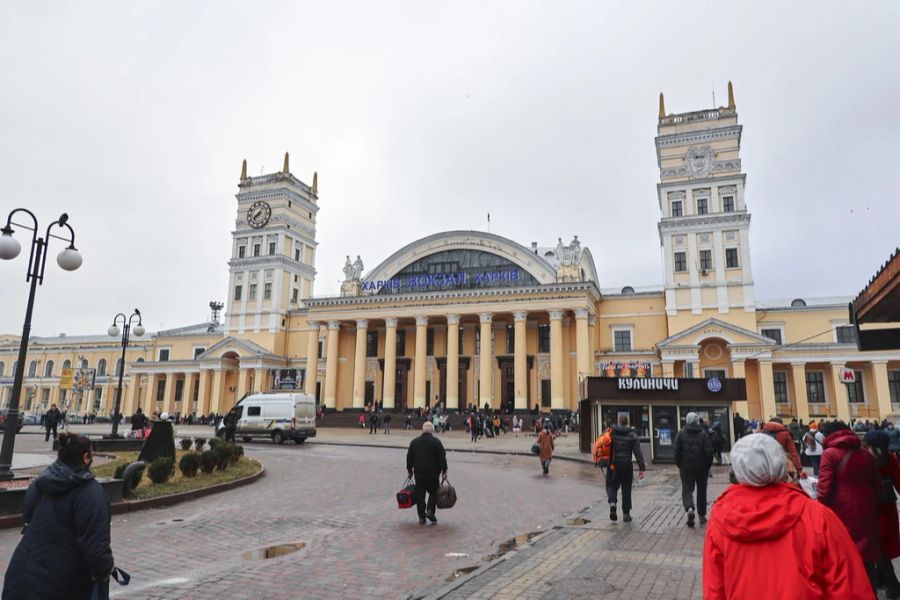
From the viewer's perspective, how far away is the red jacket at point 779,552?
2.71 m

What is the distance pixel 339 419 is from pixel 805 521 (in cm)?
5148

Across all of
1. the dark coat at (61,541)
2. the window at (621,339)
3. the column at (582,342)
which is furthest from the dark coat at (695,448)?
the window at (621,339)

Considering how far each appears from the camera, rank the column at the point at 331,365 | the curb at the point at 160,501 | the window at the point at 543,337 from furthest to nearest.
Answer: the column at the point at 331,365, the window at the point at 543,337, the curb at the point at 160,501

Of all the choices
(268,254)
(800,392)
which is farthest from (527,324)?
(268,254)

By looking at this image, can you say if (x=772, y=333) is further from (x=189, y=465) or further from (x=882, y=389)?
(x=189, y=465)

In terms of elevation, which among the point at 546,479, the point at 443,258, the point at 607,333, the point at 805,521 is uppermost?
the point at 443,258

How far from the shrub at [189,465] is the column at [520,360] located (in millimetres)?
35880

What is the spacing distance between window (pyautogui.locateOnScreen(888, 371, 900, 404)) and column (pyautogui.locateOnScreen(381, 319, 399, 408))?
3868cm

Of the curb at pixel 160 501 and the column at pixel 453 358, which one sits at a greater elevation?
the column at pixel 453 358

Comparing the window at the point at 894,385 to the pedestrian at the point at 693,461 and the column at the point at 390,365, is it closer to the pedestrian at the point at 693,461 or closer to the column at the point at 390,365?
the column at the point at 390,365

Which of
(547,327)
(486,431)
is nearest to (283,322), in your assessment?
(547,327)

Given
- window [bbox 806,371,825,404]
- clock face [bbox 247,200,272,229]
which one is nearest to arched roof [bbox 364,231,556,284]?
clock face [bbox 247,200,272,229]

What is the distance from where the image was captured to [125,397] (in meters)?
69.4

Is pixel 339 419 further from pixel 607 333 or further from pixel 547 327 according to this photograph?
pixel 607 333
